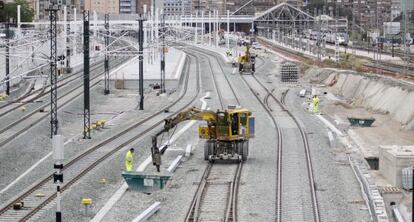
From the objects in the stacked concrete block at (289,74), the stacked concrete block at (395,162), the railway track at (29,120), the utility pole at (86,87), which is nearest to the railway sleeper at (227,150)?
the stacked concrete block at (395,162)

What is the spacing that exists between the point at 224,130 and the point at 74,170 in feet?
16.3

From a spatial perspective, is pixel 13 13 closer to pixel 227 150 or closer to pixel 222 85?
pixel 222 85

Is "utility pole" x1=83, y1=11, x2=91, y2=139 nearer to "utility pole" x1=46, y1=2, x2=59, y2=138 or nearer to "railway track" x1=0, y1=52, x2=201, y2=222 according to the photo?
"railway track" x1=0, y1=52, x2=201, y2=222

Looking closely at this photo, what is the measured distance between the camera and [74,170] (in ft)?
87.6

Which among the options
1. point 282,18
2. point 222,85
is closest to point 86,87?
point 222,85

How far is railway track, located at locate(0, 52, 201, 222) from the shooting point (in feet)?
68.9

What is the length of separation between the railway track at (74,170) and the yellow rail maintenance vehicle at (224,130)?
111 inches

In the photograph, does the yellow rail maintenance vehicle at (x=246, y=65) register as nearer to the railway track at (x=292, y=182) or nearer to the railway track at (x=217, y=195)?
the railway track at (x=292, y=182)

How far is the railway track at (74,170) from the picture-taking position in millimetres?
21000

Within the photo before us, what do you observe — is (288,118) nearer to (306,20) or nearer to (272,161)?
(272,161)

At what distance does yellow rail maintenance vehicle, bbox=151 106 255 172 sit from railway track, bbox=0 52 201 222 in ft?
9.26

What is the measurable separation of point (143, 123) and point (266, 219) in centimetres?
2090

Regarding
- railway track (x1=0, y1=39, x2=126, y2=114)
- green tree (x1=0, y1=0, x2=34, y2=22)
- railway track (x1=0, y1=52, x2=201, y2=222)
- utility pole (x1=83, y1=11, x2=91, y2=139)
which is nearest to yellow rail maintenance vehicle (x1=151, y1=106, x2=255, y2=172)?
railway track (x1=0, y1=52, x2=201, y2=222)

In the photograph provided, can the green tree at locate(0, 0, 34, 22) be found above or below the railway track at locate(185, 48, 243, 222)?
above
